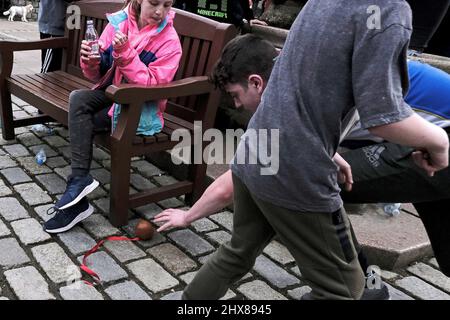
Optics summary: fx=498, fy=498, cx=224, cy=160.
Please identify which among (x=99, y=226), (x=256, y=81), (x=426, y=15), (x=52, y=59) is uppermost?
(x=426, y=15)

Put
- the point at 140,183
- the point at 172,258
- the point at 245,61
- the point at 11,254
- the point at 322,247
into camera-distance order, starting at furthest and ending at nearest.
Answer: the point at 140,183 < the point at 172,258 < the point at 11,254 < the point at 245,61 < the point at 322,247

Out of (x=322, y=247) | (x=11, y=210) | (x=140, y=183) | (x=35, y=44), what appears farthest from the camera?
(x=35, y=44)

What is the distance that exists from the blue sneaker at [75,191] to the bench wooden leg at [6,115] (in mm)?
1553

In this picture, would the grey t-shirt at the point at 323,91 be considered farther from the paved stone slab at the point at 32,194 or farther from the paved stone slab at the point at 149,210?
the paved stone slab at the point at 32,194

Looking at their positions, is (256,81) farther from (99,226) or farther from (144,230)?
(99,226)

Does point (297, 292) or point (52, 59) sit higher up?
point (52, 59)

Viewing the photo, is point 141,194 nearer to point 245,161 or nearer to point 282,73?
point 245,161

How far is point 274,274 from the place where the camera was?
2.80m

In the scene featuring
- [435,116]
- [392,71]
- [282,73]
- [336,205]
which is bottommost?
[336,205]

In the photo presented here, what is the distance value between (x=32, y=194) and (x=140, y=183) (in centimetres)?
78

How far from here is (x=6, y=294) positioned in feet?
7.95

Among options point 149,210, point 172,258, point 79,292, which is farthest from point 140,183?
point 79,292

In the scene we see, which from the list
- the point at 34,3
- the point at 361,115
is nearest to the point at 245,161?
the point at 361,115
